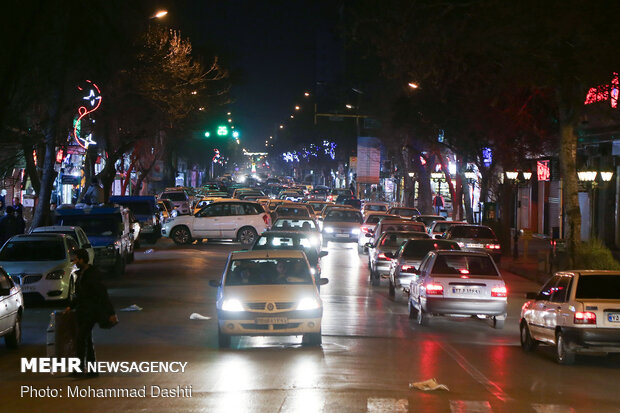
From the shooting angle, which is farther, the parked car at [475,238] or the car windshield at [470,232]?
the car windshield at [470,232]

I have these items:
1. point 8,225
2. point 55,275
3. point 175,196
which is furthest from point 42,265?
point 175,196

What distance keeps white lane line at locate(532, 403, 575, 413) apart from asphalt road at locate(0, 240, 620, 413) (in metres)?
0.03

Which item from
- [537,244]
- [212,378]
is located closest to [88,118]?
[537,244]

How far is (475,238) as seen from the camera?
31828 millimetres

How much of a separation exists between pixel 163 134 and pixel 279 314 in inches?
2078

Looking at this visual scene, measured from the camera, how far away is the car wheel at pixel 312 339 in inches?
557

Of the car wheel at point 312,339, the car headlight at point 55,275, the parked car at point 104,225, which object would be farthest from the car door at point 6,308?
the parked car at point 104,225

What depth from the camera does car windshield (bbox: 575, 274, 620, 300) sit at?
13148 millimetres

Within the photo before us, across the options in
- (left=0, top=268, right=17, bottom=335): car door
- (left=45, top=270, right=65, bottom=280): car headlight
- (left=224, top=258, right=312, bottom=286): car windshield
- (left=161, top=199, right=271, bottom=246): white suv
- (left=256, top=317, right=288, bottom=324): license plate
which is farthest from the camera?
(left=161, top=199, right=271, bottom=246): white suv

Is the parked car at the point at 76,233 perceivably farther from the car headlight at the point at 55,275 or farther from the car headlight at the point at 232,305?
the car headlight at the point at 232,305

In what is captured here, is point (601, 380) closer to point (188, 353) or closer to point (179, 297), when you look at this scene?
point (188, 353)

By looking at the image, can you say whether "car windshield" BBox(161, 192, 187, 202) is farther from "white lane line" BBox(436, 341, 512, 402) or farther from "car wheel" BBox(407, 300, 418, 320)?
"white lane line" BBox(436, 341, 512, 402)

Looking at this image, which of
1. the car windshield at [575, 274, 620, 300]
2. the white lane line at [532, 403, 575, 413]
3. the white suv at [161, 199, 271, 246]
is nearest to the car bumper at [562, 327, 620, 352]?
the car windshield at [575, 274, 620, 300]

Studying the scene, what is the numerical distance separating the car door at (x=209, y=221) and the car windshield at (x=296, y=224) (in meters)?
6.08
